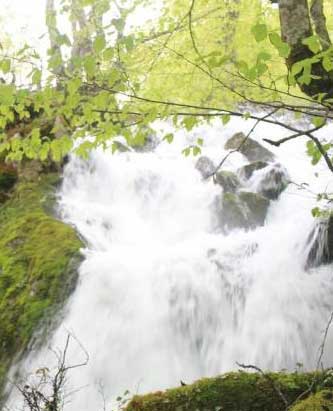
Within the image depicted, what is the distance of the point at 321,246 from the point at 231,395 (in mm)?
3530

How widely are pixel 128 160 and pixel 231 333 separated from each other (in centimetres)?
656

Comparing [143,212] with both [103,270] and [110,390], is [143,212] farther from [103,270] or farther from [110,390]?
[110,390]

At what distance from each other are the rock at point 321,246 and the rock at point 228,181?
3.49m

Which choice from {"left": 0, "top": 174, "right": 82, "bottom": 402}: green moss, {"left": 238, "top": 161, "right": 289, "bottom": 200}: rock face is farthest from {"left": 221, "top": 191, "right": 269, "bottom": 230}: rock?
{"left": 0, "top": 174, "right": 82, "bottom": 402}: green moss

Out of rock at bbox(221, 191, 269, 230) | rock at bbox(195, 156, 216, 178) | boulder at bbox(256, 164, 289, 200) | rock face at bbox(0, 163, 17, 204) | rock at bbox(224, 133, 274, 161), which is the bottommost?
rock at bbox(221, 191, 269, 230)

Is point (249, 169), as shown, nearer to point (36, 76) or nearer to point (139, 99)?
point (139, 99)

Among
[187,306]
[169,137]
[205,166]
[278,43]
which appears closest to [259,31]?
[278,43]

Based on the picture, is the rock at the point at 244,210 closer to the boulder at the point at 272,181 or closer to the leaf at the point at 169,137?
the boulder at the point at 272,181

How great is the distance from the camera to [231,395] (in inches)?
121

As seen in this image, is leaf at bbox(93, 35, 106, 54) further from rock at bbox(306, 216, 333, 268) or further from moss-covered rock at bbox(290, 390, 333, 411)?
rock at bbox(306, 216, 333, 268)

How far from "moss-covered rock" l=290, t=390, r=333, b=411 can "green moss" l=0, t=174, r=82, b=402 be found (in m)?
3.97

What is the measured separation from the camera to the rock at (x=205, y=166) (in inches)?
431

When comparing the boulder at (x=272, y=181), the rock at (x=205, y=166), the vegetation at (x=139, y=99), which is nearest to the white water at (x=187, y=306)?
the vegetation at (x=139, y=99)

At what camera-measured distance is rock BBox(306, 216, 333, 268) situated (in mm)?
6016
